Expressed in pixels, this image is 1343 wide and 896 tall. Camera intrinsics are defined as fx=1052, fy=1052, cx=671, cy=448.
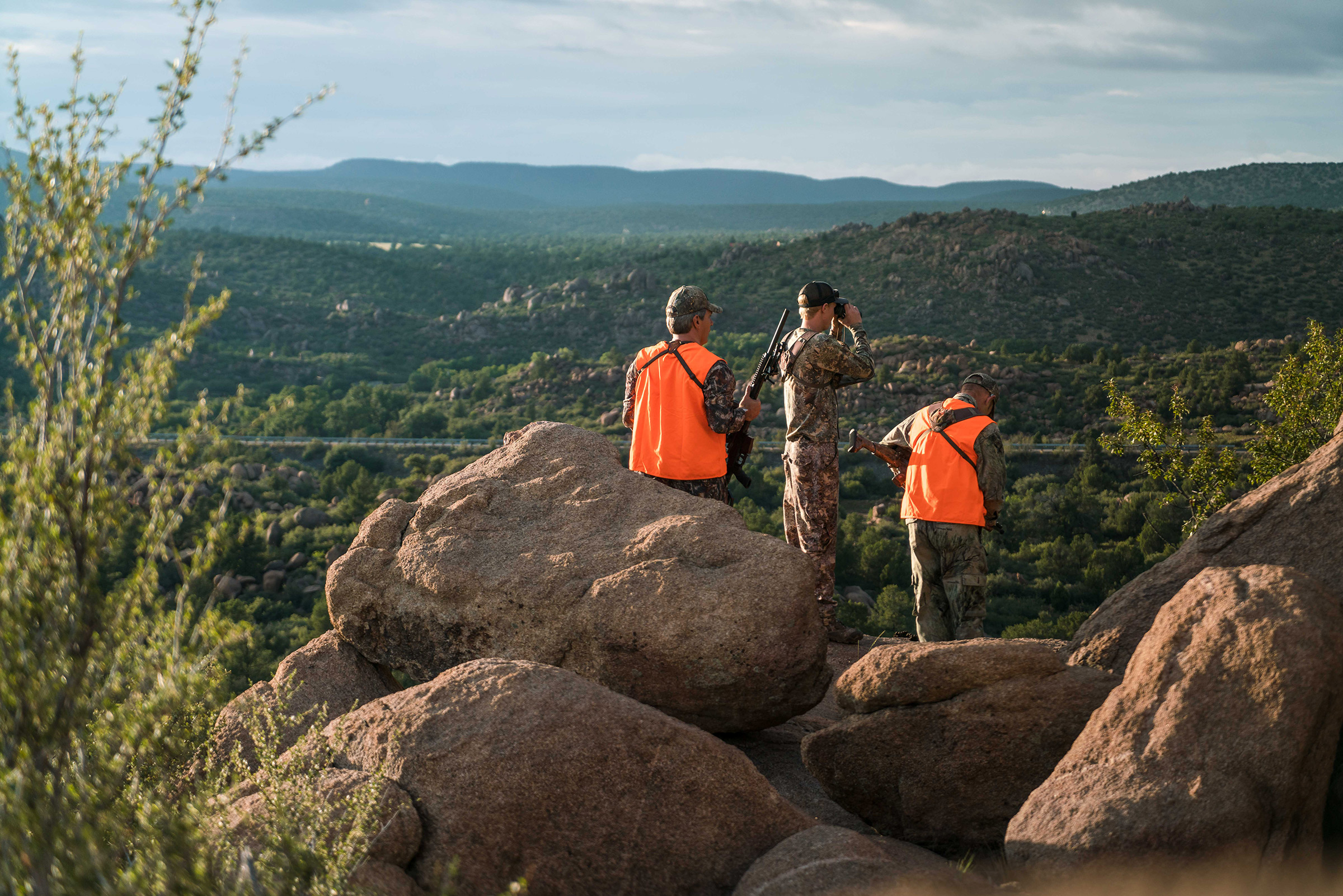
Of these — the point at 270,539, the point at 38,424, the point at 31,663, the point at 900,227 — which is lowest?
the point at 270,539

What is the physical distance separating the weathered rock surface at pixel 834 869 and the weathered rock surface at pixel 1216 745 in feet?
1.70

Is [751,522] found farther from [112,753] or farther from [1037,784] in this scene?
[112,753]

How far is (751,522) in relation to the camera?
962 inches

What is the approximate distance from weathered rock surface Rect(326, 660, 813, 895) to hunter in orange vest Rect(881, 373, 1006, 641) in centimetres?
263

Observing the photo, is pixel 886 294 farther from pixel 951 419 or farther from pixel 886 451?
pixel 951 419

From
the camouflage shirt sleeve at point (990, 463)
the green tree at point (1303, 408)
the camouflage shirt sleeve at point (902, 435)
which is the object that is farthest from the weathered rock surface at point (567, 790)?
the green tree at point (1303, 408)

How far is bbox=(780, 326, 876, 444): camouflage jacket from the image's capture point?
715 cm

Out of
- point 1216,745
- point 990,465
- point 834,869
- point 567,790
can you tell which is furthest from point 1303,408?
point 567,790

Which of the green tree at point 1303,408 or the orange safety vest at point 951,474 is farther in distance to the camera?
the green tree at point 1303,408

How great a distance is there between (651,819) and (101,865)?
241 centimetres

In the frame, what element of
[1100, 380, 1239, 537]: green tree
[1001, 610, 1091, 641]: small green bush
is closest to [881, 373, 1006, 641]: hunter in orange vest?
[1100, 380, 1239, 537]: green tree

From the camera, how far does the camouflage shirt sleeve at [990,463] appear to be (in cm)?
691

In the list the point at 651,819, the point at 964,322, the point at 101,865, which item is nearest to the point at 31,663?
the point at 101,865

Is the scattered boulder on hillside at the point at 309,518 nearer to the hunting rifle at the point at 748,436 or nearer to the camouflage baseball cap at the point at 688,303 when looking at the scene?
the hunting rifle at the point at 748,436
